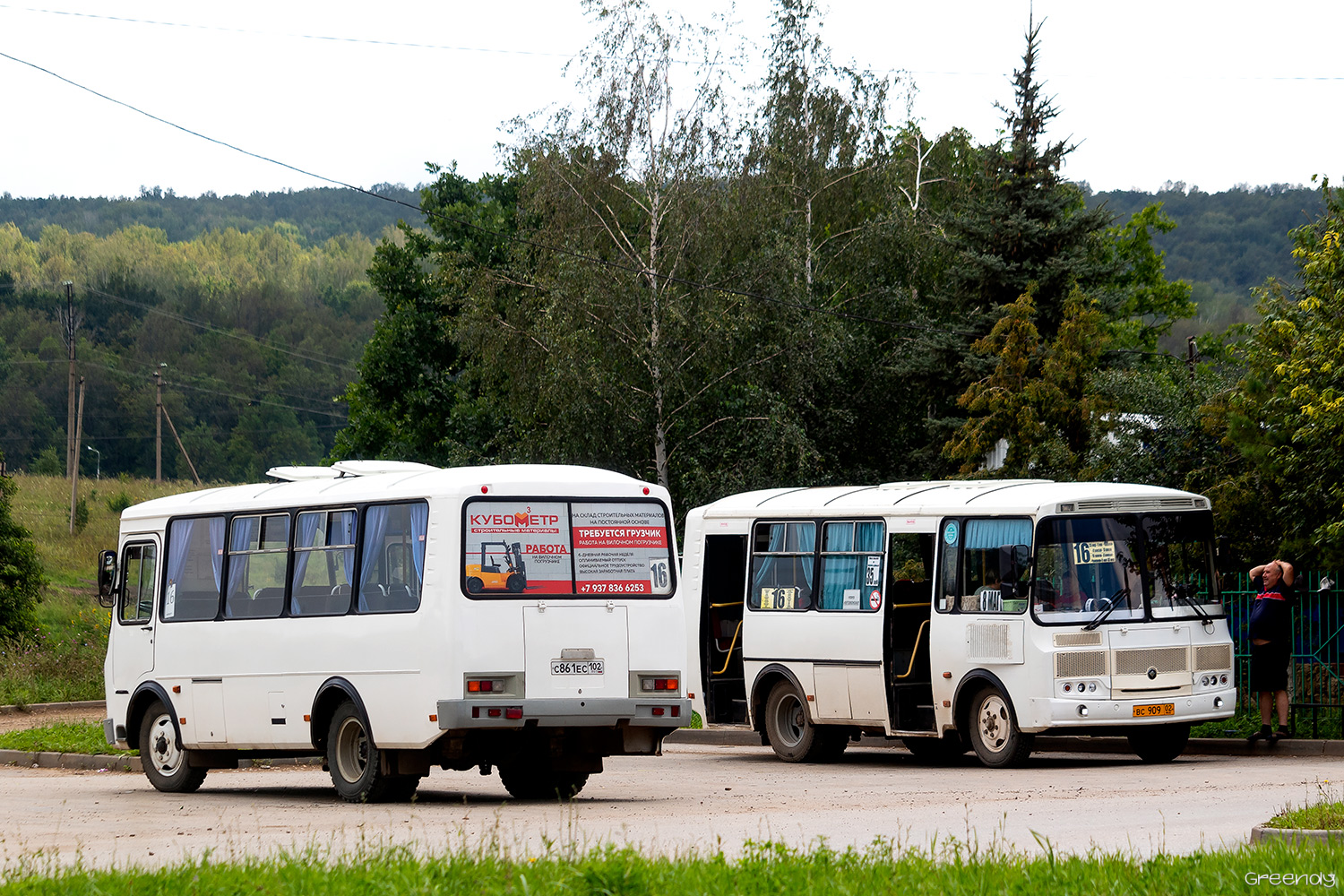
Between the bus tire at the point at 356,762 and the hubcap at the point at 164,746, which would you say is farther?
the hubcap at the point at 164,746

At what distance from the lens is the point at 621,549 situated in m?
15.1

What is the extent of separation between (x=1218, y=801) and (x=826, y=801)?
10.4 ft

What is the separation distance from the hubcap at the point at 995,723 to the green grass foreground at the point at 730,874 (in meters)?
Result: 8.95

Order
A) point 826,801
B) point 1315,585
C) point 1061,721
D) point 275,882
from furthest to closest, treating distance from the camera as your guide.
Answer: point 1315,585 → point 1061,721 → point 826,801 → point 275,882

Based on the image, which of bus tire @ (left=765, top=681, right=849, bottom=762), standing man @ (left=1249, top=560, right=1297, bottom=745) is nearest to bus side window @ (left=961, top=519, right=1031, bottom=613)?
bus tire @ (left=765, top=681, right=849, bottom=762)

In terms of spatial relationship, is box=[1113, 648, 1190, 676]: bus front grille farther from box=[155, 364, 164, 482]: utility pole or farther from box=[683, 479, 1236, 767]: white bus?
box=[155, 364, 164, 482]: utility pole

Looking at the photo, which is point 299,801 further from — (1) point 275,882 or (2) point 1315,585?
(2) point 1315,585

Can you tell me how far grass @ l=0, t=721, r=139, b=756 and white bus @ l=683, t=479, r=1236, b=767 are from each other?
26.1 ft

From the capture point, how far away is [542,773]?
15742 mm

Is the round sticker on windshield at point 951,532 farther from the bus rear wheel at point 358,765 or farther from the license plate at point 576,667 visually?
the bus rear wheel at point 358,765

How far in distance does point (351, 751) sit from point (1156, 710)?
8078 millimetres

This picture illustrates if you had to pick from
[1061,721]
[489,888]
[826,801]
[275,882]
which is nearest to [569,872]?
[489,888]

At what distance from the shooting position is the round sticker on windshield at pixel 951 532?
18.8m

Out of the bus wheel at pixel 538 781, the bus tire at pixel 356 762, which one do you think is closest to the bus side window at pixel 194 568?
the bus tire at pixel 356 762
